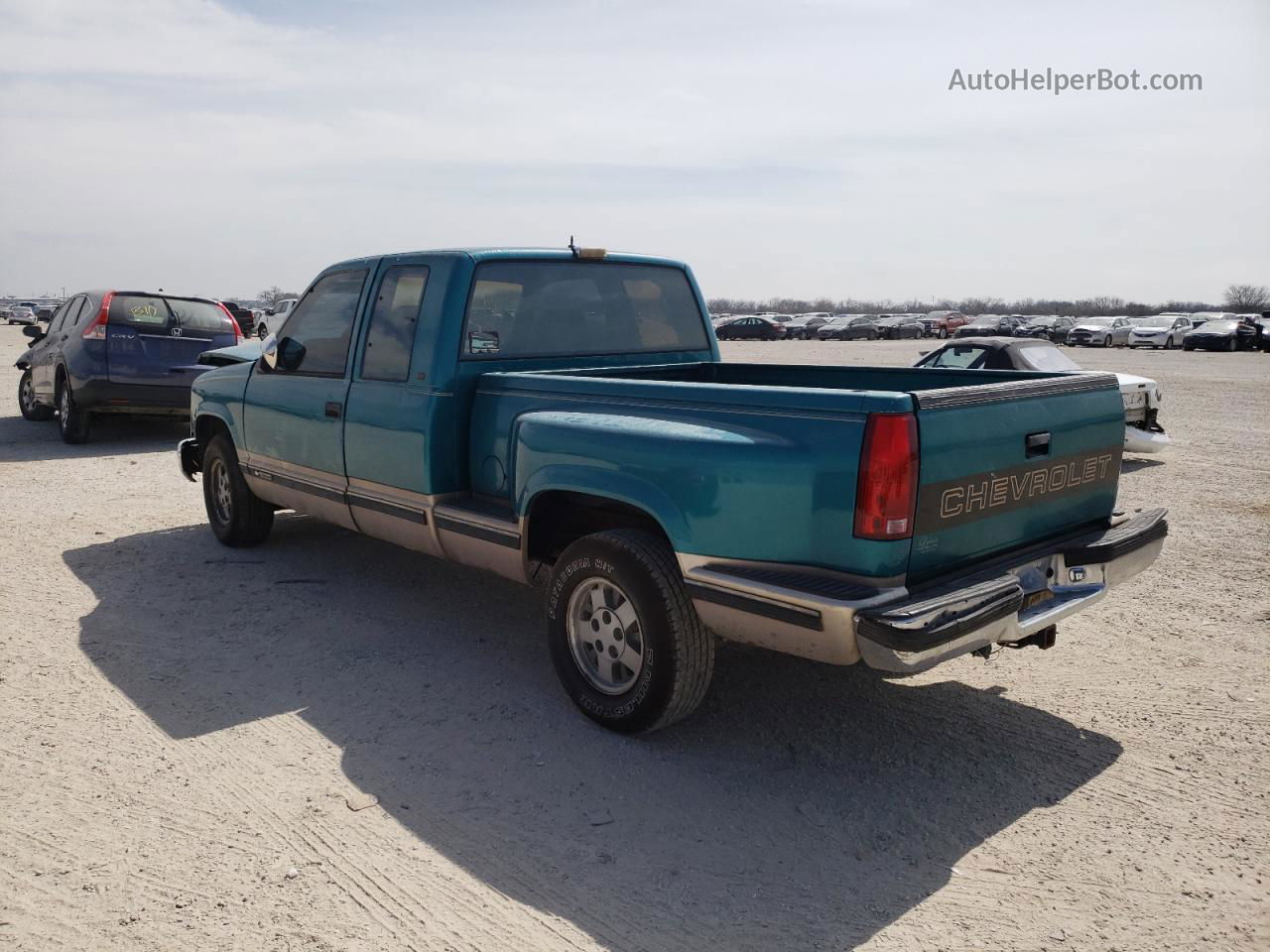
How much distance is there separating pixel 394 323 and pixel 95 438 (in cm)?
913

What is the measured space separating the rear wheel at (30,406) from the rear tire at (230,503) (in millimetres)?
7921

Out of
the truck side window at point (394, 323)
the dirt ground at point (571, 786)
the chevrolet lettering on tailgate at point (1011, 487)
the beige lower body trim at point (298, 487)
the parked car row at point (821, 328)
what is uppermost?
the parked car row at point (821, 328)

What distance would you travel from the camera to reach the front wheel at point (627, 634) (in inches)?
150

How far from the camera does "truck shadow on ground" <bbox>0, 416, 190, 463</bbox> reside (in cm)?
1133

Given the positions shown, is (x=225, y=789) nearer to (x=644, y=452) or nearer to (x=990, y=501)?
(x=644, y=452)

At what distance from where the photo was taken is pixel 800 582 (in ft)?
11.0

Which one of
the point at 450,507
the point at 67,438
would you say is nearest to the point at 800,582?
the point at 450,507

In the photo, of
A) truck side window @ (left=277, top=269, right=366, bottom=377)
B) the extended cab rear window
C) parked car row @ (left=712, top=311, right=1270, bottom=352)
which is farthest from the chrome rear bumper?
parked car row @ (left=712, top=311, right=1270, bottom=352)

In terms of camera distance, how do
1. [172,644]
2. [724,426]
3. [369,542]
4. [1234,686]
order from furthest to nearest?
[369,542], [172,644], [1234,686], [724,426]

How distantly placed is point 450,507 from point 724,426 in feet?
5.77

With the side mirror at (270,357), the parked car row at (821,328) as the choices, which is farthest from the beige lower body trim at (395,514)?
the parked car row at (821,328)

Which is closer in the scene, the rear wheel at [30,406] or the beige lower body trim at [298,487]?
the beige lower body trim at [298,487]

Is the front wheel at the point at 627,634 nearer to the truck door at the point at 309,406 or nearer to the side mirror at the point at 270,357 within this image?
the truck door at the point at 309,406

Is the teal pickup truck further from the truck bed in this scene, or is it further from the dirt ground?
the dirt ground
